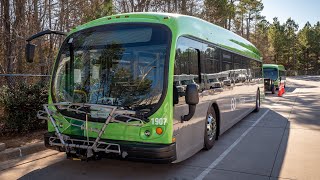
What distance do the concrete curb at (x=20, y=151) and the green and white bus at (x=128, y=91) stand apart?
56.5 inches

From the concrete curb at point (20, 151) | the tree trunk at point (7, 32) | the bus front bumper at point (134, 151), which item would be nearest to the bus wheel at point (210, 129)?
the bus front bumper at point (134, 151)

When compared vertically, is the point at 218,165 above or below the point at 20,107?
below

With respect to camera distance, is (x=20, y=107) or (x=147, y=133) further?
(x=20, y=107)

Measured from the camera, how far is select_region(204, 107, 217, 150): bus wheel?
702 cm

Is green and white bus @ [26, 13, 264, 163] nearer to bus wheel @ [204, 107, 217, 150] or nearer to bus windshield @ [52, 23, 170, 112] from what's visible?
bus windshield @ [52, 23, 170, 112]

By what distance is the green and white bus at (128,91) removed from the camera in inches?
202

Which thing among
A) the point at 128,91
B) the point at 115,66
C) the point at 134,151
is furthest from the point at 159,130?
the point at 115,66

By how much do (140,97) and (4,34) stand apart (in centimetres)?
999

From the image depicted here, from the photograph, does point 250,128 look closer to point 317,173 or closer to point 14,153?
point 317,173

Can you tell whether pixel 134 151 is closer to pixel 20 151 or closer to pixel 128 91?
pixel 128 91

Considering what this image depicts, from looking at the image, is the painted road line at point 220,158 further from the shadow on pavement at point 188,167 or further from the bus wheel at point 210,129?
the bus wheel at point 210,129

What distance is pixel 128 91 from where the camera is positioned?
17.6 feet

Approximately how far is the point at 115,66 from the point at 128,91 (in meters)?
0.53

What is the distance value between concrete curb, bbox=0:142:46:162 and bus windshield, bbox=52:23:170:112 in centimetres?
185
